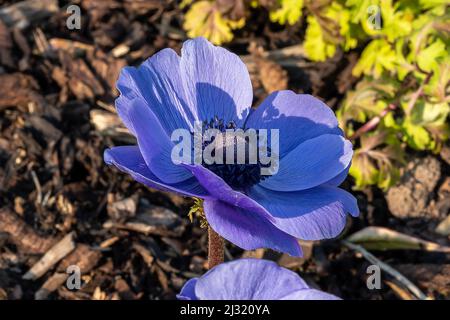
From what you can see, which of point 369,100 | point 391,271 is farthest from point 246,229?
point 369,100

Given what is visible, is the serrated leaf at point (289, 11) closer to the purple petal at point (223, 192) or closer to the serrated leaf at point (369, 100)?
the serrated leaf at point (369, 100)

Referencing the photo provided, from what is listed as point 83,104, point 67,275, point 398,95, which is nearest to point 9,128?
point 83,104

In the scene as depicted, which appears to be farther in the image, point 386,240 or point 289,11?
point 289,11

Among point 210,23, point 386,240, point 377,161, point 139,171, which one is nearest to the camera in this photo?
point 139,171

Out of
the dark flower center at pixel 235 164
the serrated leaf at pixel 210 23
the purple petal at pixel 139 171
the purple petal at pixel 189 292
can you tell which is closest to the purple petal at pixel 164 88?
the dark flower center at pixel 235 164

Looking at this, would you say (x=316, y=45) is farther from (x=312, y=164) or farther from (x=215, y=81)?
(x=312, y=164)

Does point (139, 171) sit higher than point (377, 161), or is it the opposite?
point (139, 171)
